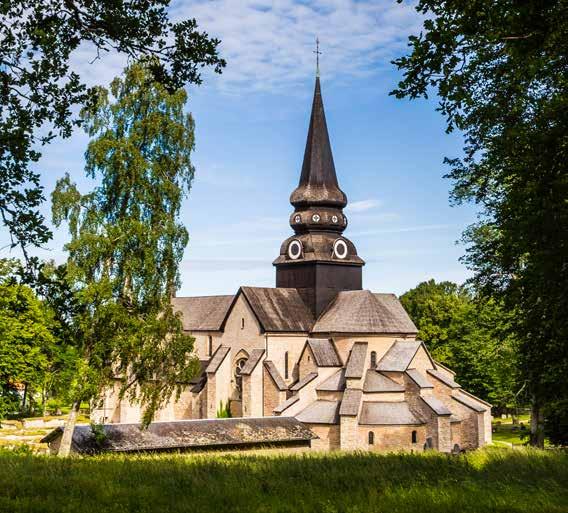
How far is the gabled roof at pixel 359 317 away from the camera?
4256 cm

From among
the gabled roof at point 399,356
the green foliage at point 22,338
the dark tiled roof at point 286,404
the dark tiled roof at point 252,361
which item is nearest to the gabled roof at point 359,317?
the gabled roof at point 399,356

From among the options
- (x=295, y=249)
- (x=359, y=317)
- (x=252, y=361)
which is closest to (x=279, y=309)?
(x=252, y=361)

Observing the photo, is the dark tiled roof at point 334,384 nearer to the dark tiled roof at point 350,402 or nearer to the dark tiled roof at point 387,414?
the dark tiled roof at point 350,402

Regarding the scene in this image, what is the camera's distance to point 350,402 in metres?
38.2

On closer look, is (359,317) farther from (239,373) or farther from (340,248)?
(239,373)

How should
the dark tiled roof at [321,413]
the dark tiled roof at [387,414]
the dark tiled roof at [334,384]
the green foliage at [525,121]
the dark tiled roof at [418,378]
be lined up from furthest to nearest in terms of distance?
the dark tiled roof at [334,384] → the dark tiled roof at [418,378] → the dark tiled roof at [321,413] → the dark tiled roof at [387,414] → the green foliage at [525,121]

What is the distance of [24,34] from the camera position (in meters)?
7.91

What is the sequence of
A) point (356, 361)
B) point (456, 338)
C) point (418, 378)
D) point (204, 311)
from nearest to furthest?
point (418, 378) < point (356, 361) < point (204, 311) < point (456, 338)

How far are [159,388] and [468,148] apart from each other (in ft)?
44.0

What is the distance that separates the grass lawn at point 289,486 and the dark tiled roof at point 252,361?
93.3 ft

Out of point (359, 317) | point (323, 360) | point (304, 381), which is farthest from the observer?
point (359, 317)

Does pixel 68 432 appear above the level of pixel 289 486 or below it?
below

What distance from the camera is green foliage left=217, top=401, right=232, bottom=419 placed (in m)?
44.2

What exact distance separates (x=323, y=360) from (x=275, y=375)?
3.20m
